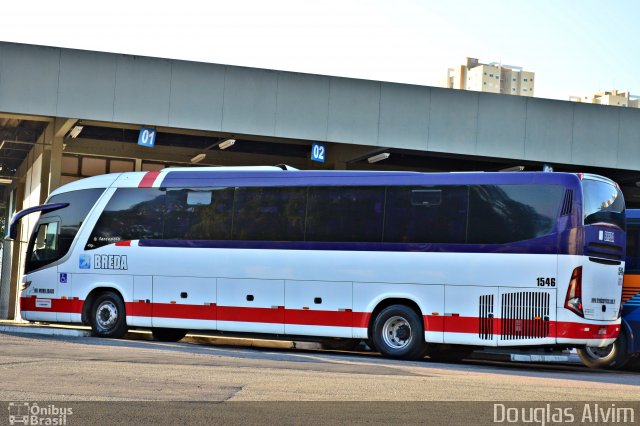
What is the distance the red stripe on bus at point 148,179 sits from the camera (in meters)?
21.2

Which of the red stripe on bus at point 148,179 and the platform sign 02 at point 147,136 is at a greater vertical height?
the platform sign 02 at point 147,136

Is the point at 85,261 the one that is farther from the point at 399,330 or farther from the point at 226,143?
the point at 226,143

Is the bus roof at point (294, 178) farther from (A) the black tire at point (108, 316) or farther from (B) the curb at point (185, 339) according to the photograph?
(B) the curb at point (185, 339)

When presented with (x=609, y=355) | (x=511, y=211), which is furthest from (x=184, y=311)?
(x=609, y=355)

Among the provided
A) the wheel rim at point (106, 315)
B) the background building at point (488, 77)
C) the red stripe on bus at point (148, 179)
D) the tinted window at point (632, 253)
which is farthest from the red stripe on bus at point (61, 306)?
the background building at point (488, 77)

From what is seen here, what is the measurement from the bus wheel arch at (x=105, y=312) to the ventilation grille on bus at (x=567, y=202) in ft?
30.2

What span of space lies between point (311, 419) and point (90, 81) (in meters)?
18.7

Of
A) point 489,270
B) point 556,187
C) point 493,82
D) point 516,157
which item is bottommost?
point 489,270

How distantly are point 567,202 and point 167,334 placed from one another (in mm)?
9338

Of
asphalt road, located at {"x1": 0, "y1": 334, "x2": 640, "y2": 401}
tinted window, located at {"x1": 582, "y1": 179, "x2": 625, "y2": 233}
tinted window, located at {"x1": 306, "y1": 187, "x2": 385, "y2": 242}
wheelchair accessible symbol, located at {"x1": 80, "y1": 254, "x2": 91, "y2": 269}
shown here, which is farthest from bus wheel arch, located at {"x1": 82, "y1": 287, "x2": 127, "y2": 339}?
tinted window, located at {"x1": 582, "y1": 179, "x2": 625, "y2": 233}

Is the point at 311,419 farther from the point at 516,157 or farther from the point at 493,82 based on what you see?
the point at 493,82

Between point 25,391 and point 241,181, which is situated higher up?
point 241,181

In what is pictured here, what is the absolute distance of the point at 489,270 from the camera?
17.6 metres

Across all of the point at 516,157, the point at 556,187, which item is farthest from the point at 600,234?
the point at 516,157
